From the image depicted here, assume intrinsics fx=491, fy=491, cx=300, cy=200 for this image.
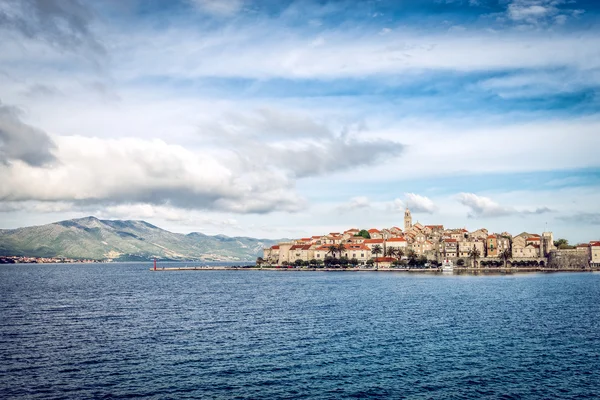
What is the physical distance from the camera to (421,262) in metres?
189

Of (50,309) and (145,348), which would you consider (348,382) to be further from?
(50,309)

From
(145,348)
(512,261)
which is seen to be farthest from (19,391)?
(512,261)

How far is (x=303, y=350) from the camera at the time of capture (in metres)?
40.9

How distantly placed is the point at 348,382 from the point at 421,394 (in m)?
4.80

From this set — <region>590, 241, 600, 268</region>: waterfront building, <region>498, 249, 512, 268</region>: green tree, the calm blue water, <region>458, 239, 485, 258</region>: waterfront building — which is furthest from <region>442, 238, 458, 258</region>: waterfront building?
the calm blue water

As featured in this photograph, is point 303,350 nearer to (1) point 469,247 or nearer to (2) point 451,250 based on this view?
(2) point 451,250

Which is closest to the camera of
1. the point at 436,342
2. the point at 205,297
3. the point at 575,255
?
the point at 436,342

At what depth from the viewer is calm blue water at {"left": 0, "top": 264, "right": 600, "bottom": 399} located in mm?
30828

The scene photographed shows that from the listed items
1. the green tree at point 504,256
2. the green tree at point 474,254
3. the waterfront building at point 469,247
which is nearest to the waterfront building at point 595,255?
the green tree at point 504,256

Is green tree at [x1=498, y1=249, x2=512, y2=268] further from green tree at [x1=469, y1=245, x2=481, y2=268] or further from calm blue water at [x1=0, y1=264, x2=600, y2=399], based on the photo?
calm blue water at [x1=0, y1=264, x2=600, y2=399]

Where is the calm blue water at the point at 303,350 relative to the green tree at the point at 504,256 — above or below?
below

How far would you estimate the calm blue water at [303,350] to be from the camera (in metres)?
30.8

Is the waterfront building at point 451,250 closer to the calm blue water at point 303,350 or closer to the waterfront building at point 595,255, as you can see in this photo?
the waterfront building at point 595,255

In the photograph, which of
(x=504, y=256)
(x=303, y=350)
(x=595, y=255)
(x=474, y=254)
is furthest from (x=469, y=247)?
(x=303, y=350)
